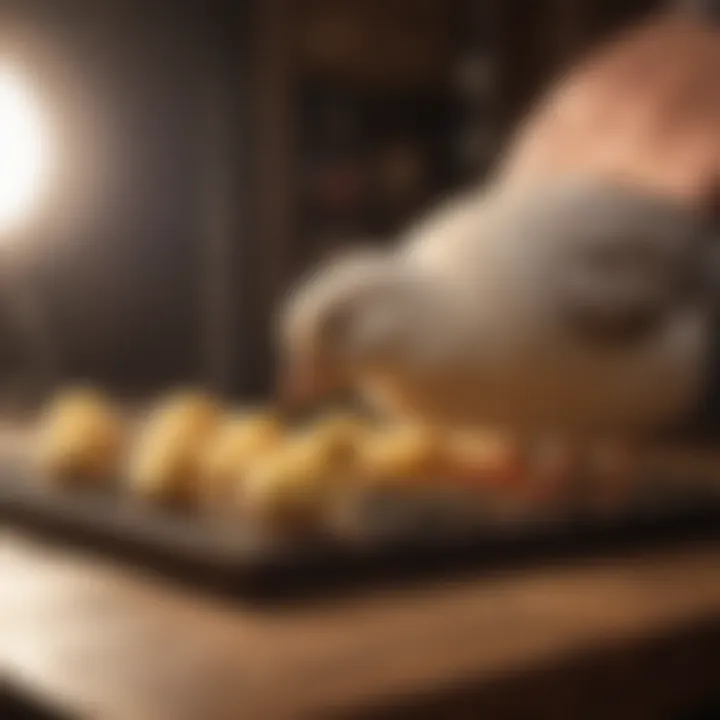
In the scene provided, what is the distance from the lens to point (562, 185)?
630 mm

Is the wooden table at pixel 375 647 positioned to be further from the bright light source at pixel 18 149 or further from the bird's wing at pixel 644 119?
the bright light source at pixel 18 149

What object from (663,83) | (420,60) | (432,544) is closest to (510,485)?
(432,544)

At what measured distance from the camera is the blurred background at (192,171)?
1344mm

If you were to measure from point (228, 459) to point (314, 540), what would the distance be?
73 millimetres

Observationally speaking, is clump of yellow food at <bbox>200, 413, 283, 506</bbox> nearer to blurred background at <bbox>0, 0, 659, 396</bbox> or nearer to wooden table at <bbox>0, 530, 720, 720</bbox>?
wooden table at <bbox>0, 530, 720, 720</bbox>

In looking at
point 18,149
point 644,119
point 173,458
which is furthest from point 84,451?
point 18,149

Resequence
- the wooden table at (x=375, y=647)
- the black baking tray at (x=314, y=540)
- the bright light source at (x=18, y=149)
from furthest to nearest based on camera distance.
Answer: the bright light source at (x=18, y=149)
the black baking tray at (x=314, y=540)
the wooden table at (x=375, y=647)

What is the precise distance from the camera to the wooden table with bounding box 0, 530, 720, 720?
338mm

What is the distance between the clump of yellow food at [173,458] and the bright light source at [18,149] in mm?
712

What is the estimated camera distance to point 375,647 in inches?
15.0

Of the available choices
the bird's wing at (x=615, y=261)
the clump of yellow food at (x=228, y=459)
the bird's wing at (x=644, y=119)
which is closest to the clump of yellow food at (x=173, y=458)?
the clump of yellow food at (x=228, y=459)

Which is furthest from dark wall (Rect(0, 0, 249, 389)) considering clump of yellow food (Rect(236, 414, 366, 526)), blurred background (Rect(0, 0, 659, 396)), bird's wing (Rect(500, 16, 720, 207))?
clump of yellow food (Rect(236, 414, 366, 526))

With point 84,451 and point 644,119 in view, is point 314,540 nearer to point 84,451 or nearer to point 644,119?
point 84,451

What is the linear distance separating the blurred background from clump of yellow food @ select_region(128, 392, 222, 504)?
2.53 ft
